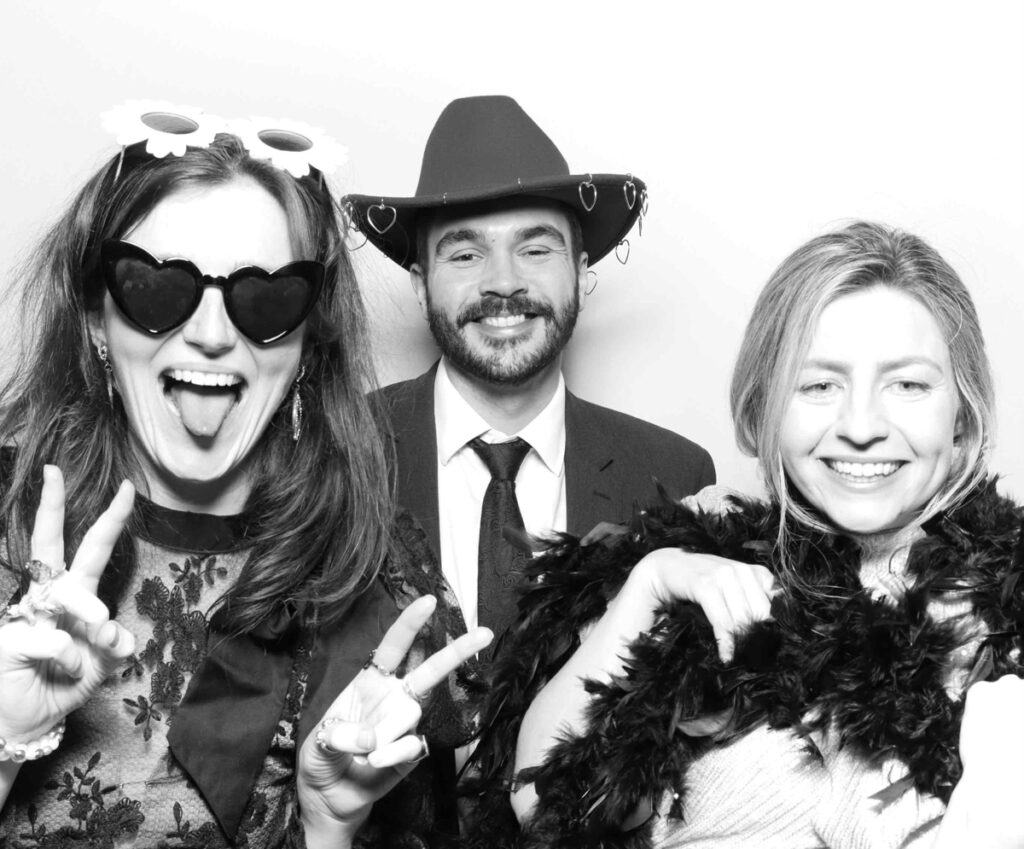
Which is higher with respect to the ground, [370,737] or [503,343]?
[503,343]

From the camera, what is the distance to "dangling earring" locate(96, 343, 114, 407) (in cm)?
194

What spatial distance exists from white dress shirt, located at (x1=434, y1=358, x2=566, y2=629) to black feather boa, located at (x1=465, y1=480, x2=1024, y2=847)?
80 cm

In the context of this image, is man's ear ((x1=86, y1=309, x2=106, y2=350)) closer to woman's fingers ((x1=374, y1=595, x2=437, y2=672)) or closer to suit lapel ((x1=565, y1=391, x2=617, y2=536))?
woman's fingers ((x1=374, y1=595, x2=437, y2=672))

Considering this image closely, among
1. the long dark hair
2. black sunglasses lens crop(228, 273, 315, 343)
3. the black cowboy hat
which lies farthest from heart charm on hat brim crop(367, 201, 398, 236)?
black sunglasses lens crop(228, 273, 315, 343)

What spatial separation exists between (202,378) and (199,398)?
0.03 metres

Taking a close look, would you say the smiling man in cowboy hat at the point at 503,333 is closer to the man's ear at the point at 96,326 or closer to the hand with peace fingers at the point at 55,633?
the man's ear at the point at 96,326

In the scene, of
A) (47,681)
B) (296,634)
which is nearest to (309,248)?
(296,634)

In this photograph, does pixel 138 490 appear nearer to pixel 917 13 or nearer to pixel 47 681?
pixel 47 681

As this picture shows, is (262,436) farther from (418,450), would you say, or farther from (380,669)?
(418,450)

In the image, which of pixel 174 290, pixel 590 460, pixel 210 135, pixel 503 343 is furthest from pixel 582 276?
pixel 174 290

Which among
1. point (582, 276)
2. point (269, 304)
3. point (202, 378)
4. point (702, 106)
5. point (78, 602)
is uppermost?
point (702, 106)

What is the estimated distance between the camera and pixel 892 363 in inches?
71.1

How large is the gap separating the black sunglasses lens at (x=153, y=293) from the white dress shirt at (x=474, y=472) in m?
0.99

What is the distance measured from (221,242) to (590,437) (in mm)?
1209
